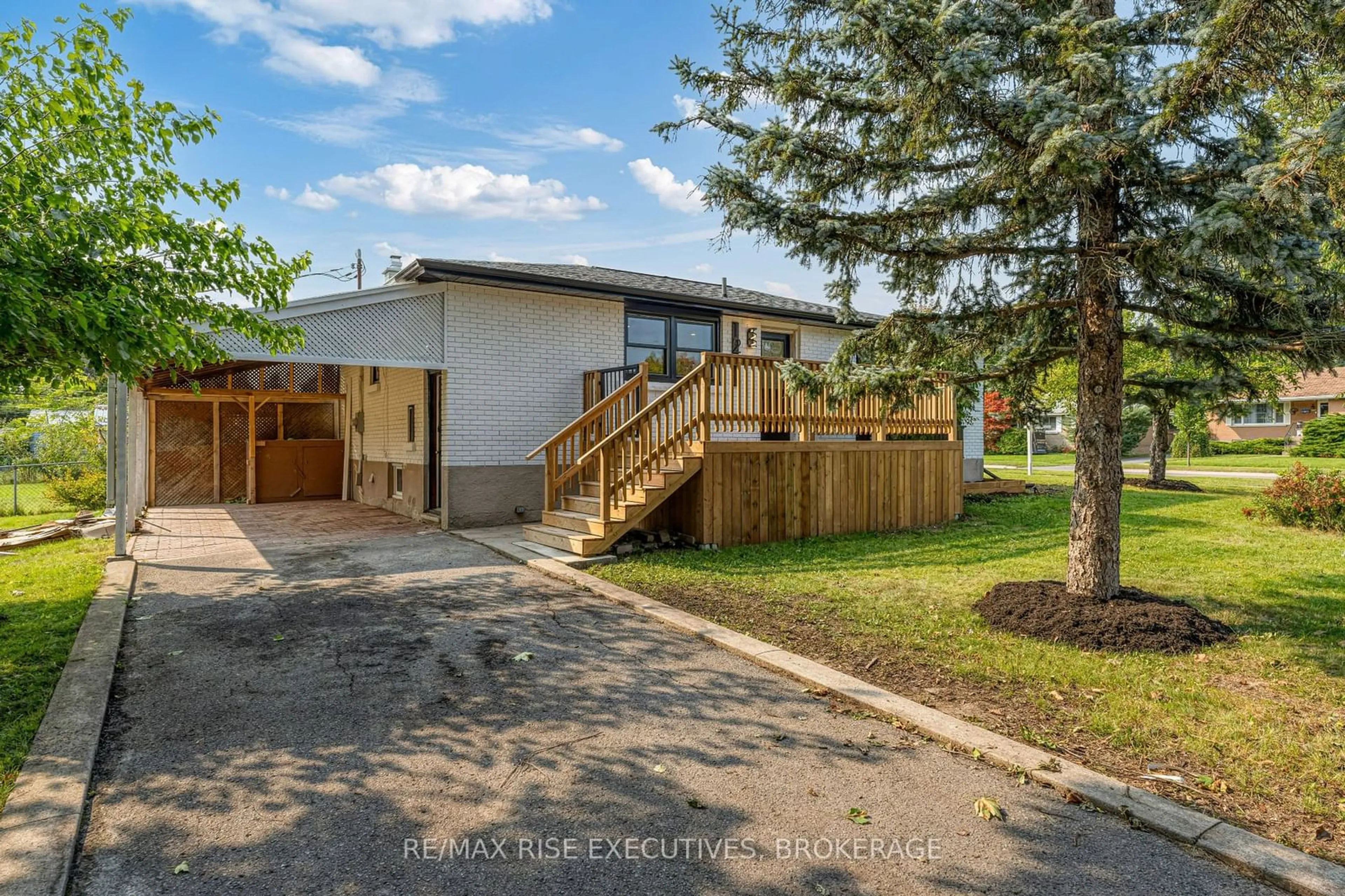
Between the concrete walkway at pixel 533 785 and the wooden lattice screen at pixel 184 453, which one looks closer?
the concrete walkway at pixel 533 785

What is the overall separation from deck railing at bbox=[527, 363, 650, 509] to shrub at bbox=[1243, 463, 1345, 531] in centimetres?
962

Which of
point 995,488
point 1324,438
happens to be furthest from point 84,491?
point 1324,438

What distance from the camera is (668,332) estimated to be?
40.6ft

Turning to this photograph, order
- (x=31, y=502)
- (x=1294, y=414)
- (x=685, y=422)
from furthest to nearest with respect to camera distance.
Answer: (x=1294, y=414), (x=31, y=502), (x=685, y=422)

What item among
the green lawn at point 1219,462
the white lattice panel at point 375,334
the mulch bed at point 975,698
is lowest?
the mulch bed at point 975,698

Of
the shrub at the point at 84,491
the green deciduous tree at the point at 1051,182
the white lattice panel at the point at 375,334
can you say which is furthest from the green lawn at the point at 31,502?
the green deciduous tree at the point at 1051,182

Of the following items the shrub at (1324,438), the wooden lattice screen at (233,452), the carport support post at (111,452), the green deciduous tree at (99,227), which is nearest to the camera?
the green deciduous tree at (99,227)

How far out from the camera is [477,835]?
8.46 ft

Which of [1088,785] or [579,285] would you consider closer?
[1088,785]

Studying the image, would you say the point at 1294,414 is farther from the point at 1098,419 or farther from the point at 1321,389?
the point at 1098,419

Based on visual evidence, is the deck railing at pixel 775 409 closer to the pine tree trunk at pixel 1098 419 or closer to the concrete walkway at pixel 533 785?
the pine tree trunk at pixel 1098 419

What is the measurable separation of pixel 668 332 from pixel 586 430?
2.92m

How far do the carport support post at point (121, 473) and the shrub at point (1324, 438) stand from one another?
37442 millimetres

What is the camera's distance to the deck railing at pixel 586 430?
897cm
